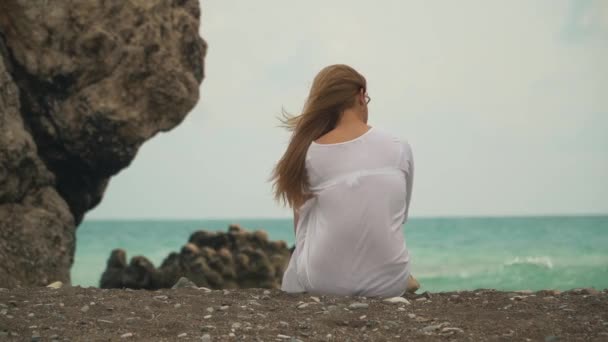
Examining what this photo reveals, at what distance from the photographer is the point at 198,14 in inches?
494

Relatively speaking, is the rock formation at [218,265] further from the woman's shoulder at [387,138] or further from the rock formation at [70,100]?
the woman's shoulder at [387,138]

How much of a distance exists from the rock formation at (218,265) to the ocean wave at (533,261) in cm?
2065

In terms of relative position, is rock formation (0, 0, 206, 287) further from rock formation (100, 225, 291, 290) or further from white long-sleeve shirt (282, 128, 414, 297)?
rock formation (100, 225, 291, 290)

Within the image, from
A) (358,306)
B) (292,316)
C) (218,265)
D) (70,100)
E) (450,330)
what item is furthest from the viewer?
(218,265)

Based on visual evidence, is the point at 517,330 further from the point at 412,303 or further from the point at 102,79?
the point at 102,79

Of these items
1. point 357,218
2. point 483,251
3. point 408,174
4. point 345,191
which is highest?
point 408,174

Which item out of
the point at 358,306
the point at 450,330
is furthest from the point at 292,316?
the point at 450,330

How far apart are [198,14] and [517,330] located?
29.0 feet

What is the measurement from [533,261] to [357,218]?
1382 inches

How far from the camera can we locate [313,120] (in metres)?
6.30

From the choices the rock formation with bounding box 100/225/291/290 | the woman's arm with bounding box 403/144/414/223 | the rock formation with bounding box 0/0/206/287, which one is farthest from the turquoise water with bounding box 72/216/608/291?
the woman's arm with bounding box 403/144/414/223

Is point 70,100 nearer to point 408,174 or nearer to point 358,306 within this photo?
point 408,174

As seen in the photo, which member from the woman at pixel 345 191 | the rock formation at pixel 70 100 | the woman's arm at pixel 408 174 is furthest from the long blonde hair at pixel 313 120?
the rock formation at pixel 70 100

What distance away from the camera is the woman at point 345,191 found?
6.10m
